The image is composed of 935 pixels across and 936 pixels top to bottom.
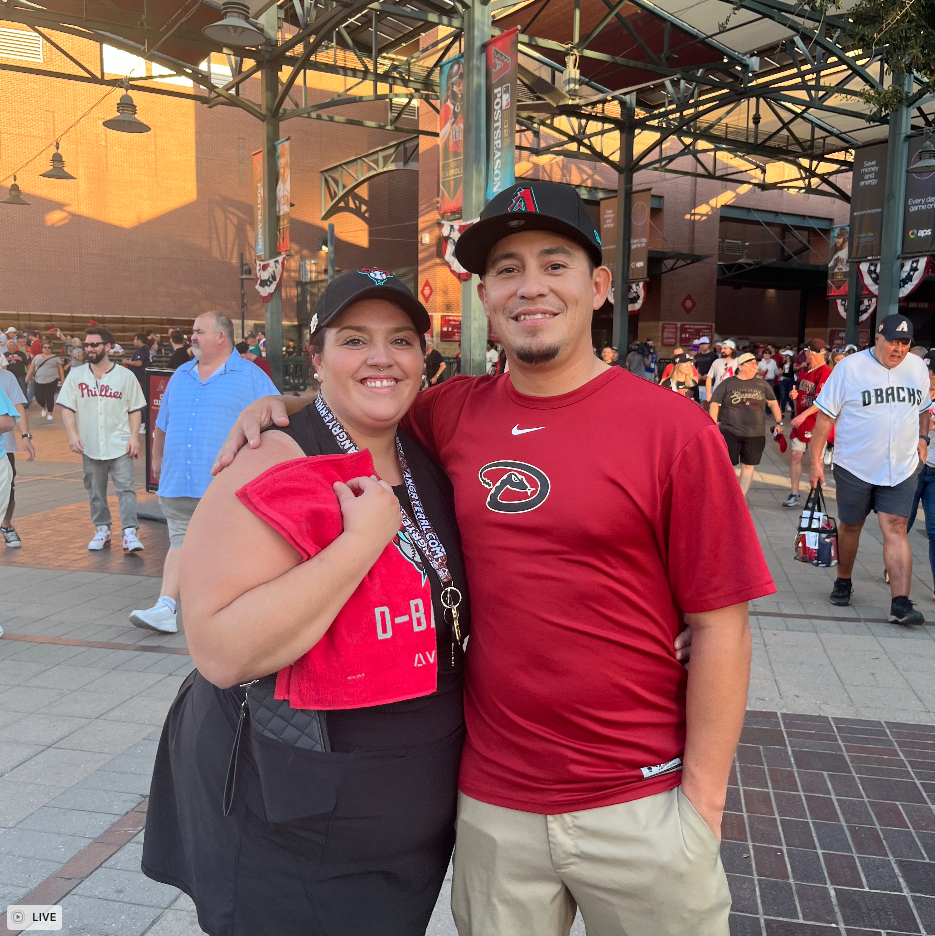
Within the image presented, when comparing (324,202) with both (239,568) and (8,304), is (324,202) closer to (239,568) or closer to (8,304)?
(8,304)

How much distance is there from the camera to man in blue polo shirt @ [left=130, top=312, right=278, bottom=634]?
535 centimetres

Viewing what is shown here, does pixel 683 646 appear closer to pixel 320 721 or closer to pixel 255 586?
pixel 320 721

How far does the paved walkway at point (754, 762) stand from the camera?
9.26 feet

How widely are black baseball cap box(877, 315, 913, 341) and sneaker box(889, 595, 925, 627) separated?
183 cm

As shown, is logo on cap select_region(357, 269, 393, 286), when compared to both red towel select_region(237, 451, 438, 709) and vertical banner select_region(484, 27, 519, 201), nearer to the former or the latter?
red towel select_region(237, 451, 438, 709)

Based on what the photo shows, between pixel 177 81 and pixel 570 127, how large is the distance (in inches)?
588

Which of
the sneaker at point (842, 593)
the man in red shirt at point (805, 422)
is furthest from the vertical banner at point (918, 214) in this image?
the sneaker at point (842, 593)

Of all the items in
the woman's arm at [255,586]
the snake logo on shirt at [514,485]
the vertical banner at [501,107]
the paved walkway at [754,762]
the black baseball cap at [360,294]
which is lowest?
the paved walkway at [754,762]

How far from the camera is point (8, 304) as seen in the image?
1069 inches

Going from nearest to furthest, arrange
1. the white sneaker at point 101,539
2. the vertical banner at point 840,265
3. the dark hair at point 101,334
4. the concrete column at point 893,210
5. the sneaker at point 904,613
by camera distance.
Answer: the sneaker at point 904,613, the dark hair at point 101,334, the white sneaker at point 101,539, the concrete column at point 893,210, the vertical banner at point 840,265

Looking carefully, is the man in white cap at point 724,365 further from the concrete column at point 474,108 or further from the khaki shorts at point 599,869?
the khaki shorts at point 599,869

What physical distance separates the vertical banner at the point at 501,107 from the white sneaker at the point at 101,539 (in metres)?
5.30

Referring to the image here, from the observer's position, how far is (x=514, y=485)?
1.76 meters

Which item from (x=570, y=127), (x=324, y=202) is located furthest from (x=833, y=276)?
(x=324, y=202)
